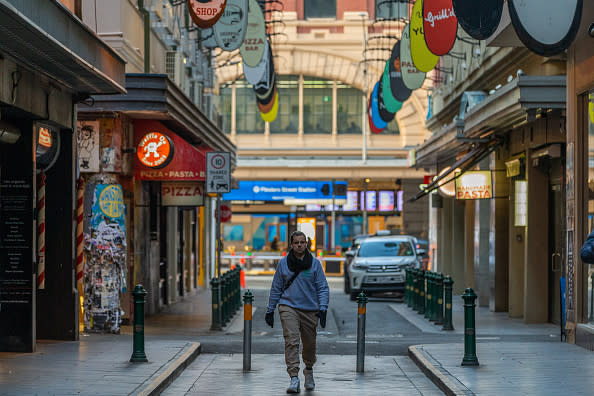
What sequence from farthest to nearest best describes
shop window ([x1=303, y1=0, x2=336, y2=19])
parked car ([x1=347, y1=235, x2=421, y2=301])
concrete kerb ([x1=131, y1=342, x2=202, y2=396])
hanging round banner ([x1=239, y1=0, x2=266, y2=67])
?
shop window ([x1=303, y1=0, x2=336, y2=19]), parked car ([x1=347, y1=235, x2=421, y2=301]), hanging round banner ([x1=239, y1=0, x2=266, y2=67]), concrete kerb ([x1=131, y1=342, x2=202, y2=396])

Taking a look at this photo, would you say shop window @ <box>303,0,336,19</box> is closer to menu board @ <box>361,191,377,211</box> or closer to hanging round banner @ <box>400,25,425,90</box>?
menu board @ <box>361,191,377,211</box>

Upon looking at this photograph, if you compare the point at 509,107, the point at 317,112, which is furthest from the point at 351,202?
the point at 509,107

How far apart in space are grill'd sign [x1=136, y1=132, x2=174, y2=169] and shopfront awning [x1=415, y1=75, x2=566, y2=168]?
6.54 meters

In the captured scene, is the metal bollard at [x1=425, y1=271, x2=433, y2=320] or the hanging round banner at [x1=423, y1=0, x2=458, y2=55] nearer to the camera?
the hanging round banner at [x1=423, y1=0, x2=458, y2=55]

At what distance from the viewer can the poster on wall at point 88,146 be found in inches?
724

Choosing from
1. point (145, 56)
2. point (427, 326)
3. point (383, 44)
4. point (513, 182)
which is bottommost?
point (427, 326)

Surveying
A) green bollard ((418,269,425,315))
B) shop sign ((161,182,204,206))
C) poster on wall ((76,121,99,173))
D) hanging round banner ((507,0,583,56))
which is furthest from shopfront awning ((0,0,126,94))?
green bollard ((418,269,425,315))

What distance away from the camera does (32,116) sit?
1359 cm

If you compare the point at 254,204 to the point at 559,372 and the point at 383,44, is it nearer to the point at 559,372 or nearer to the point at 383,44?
the point at 383,44

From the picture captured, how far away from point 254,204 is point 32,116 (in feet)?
118

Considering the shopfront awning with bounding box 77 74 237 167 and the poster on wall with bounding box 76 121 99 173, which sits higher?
the shopfront awning with bounding box 77 74 237 167

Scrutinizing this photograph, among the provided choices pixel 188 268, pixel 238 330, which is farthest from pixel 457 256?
pixel 238 330

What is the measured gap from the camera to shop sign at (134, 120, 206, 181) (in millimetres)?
20266

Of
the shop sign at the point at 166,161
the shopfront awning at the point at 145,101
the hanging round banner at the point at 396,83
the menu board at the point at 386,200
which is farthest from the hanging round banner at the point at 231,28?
the menu board at the point at 386,200
